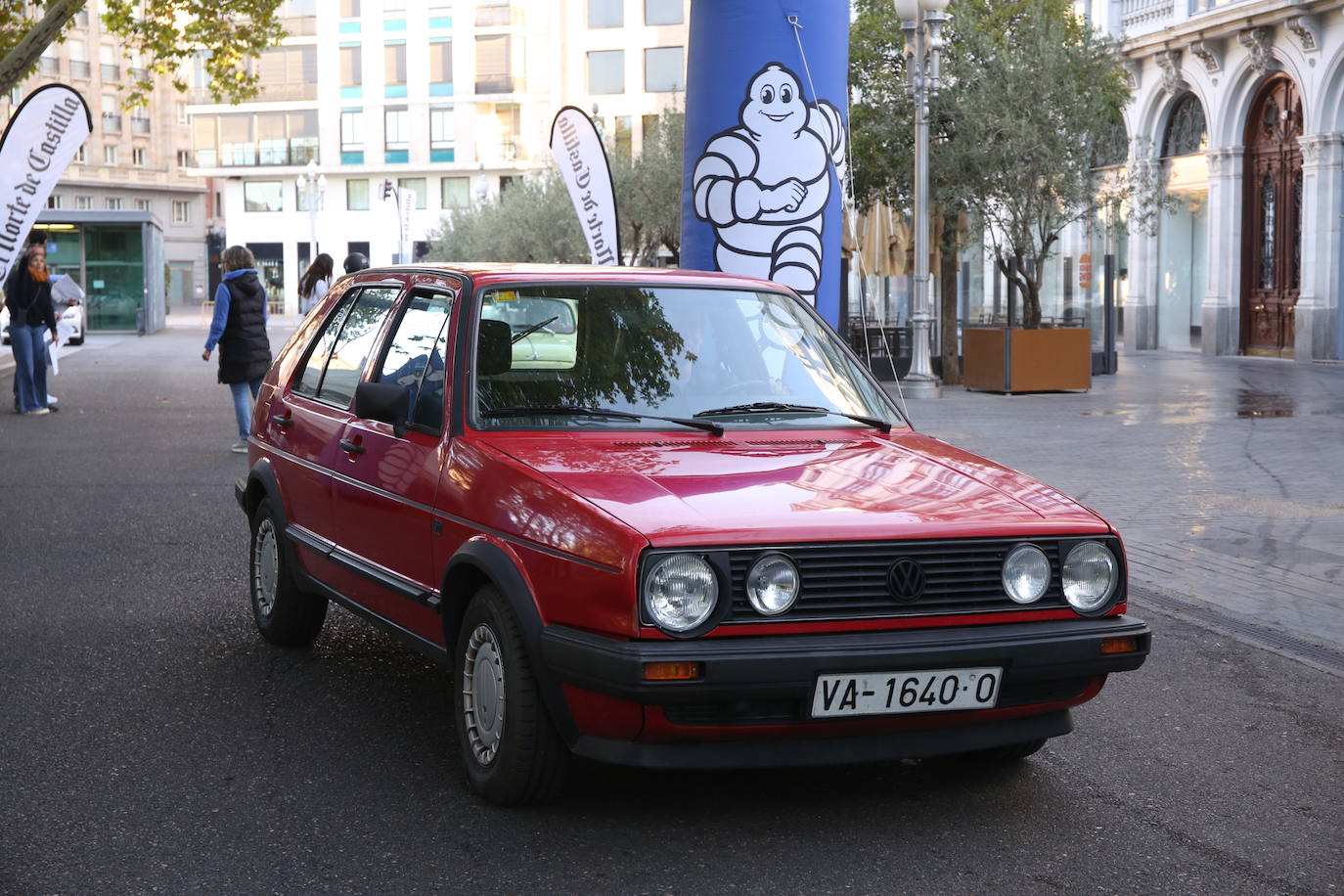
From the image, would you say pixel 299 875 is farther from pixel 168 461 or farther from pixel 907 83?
pixel 907 83

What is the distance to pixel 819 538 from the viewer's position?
431 centimetres

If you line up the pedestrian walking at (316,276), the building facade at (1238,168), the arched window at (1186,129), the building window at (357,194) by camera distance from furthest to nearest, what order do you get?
the building window at (357,194) → the arched window at (1186,129) → the building facade at (1238,168) → the pedestrian walking at (316,276)

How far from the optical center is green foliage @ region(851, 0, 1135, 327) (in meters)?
23.2

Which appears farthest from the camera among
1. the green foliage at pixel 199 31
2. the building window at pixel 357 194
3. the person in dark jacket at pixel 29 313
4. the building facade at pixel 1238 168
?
the building window at pixel 357 194

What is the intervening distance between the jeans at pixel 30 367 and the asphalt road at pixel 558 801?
12.0 m

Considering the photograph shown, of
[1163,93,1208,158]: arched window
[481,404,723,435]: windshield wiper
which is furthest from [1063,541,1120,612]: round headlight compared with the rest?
[1163,93,1208,158]: arched window

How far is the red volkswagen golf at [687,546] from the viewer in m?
4.27

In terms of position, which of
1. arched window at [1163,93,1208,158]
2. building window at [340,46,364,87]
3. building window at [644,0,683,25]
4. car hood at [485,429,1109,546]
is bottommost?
car hood at [485,429,1109,546]

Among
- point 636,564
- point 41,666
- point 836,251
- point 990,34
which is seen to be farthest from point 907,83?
point 636,564

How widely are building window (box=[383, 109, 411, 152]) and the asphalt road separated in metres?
76.6

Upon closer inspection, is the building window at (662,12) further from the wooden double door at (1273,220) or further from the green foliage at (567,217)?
the wooden double door at (1273,220)

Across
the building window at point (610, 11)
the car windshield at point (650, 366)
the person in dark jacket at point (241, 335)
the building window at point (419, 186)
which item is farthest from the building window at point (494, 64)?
the car windshield at point (650, 366)

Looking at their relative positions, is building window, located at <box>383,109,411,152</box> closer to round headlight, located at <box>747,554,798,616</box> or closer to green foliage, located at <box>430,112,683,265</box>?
green foliage, located at <box>430,112,683,265</box>

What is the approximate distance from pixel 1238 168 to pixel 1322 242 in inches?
131
